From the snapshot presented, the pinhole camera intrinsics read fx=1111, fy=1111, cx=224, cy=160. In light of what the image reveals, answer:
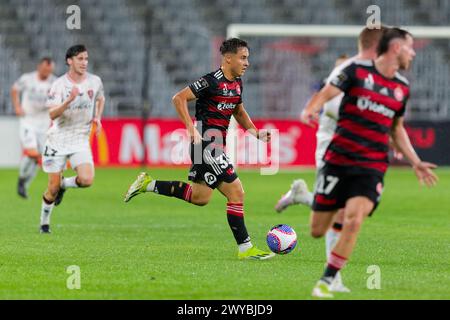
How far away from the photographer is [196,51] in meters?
32.9

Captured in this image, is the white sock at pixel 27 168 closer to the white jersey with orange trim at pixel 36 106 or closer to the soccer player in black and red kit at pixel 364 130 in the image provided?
the white jersey with orange trim at pixel 36 106

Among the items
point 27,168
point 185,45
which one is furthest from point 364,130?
point 185,45

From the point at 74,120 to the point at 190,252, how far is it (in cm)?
302

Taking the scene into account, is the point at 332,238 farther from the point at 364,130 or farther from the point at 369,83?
the point at 369,83

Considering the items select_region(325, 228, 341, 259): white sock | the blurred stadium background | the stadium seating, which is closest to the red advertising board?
the blurred stadium background

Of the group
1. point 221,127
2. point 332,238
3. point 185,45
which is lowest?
point 332,238

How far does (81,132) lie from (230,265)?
415cm

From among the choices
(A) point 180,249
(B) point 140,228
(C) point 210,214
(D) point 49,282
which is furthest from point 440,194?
(D) point 49,282

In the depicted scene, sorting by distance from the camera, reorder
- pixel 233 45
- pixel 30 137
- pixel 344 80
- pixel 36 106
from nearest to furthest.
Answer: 1. pixel 344 80
2. pixel 233 45
3. pixel 30 137
4. pixel 36 106

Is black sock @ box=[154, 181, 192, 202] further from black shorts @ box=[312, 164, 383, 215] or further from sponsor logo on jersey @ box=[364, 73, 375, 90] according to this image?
sponsor logo on jersey @ box=[364, 73, 375, 90]

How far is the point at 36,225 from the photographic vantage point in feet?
48.7
